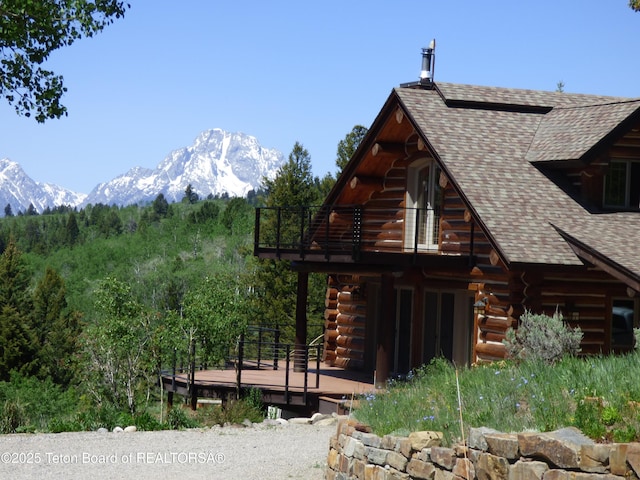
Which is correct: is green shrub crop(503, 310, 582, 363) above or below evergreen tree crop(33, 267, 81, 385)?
above

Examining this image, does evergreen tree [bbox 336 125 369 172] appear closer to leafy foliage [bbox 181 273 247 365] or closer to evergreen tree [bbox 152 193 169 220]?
leafy foliage [bbox 181 273 247 365]

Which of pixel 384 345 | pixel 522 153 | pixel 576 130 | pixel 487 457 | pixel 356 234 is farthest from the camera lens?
pixel 522 153

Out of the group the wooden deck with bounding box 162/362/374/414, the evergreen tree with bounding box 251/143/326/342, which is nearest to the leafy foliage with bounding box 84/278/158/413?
the wooden deck with bounding box 162/362/374/414

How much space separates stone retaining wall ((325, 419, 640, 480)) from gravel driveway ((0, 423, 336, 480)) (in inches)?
79.4

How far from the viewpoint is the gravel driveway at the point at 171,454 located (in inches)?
550

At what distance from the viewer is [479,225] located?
20375mm

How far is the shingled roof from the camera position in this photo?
19938 millimetres

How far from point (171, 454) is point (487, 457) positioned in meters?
7.11

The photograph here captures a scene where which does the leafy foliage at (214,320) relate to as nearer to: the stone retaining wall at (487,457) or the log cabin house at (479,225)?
the log cabin house at (479,225)

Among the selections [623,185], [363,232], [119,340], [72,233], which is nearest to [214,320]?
[119,340]

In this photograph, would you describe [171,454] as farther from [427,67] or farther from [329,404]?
[427,67]

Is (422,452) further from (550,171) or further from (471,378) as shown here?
(550,171)

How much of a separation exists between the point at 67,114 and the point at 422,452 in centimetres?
1297

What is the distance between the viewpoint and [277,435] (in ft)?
56.6
